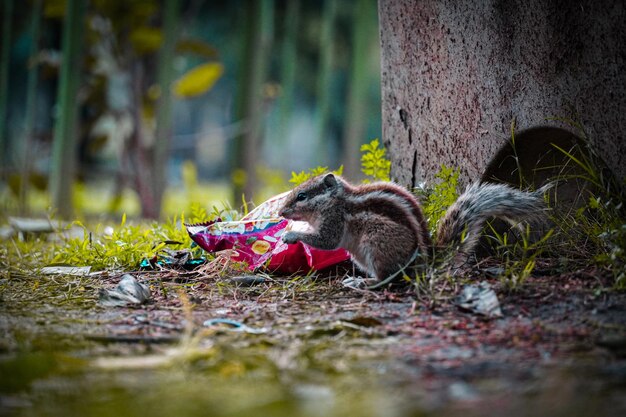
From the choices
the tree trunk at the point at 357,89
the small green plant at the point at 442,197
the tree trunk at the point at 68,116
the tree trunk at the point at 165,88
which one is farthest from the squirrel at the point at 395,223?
the tree trunk at the point at 357,89

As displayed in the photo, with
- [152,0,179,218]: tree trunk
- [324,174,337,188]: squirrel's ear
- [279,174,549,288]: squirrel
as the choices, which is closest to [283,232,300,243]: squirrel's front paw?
[279,174,549,288]: squirrel

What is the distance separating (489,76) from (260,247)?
5.03ft

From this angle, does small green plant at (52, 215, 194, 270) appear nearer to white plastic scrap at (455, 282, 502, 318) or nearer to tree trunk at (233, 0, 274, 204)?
white plastic scrap at (455, 282, 502, 318)

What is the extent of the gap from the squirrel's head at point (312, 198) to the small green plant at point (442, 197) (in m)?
0.52

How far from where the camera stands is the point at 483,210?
124 inches

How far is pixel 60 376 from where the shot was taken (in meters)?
1.91

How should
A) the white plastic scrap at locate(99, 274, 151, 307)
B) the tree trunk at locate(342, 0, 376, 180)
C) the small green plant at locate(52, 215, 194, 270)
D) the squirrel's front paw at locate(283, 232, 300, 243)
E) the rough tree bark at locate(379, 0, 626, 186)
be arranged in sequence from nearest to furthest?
1. the white plastic scrap at locate(99, 274, 151, 307)
2. the rough tree bark at locate(379, 0, 626, 186)
3. the squirrel's front paw at locate(283, 232, 300, 243)
4. the small green plant at locate(52, 215, 194, 270)
5. the tree trunk at locate(342, 0, 376, 180)

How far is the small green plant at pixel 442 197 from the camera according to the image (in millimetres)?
3609

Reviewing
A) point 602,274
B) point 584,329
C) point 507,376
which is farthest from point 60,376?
point 602,274

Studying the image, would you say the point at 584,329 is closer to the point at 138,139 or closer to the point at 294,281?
the point at 294,281

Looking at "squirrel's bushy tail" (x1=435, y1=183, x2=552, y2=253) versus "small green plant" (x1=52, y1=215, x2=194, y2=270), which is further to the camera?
"small green plant" (x1=52, y1=215, x2=194, y2=270)

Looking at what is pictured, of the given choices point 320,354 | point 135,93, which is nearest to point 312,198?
point 320,354

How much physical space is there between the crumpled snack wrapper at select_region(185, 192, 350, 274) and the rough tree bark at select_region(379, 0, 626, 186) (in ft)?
3.00

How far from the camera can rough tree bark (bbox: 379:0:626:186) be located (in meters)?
3.05
